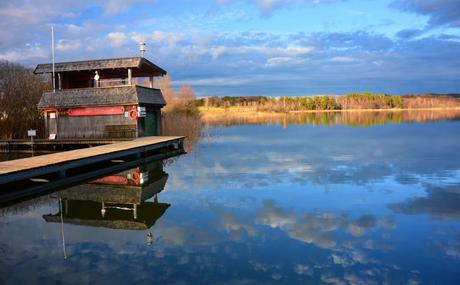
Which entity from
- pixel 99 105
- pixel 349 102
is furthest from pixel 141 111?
pixel 349 102

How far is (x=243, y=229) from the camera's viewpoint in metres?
8.00

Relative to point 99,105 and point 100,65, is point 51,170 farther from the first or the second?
point 100,65

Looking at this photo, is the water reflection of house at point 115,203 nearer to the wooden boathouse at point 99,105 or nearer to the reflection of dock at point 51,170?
the reflection of dock at point 51,170

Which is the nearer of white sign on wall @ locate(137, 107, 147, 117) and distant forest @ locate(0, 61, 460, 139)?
white sign on wall @ locate(137, 107, 147, 117)

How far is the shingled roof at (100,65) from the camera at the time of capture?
71.7 feet

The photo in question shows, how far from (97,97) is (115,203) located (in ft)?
44.1

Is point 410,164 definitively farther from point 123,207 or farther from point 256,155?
point 123,207

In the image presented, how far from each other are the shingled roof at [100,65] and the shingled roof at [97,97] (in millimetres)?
1044

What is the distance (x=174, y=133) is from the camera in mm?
31828

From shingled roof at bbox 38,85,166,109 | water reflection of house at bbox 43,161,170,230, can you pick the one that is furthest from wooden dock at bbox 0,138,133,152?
water reflection of house at bbox 43,161,170,230

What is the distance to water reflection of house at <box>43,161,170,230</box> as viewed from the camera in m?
8.70

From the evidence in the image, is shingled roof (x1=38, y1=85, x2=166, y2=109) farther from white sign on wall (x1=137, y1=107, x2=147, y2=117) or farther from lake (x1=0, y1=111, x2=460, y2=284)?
lake (x1=0, y1=111, x2=460, y2=284)

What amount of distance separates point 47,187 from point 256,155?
401 inches

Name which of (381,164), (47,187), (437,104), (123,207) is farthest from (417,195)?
(437,104)
